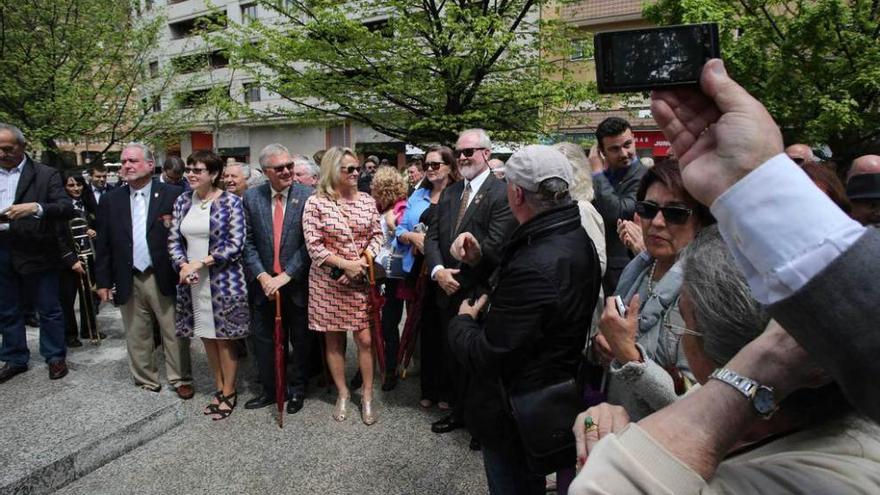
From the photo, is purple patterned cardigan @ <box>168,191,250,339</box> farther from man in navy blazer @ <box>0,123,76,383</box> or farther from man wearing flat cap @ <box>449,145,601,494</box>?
man wearing flat cap @ <box>449,145,601,494</box>

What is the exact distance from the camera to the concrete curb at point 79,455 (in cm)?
293

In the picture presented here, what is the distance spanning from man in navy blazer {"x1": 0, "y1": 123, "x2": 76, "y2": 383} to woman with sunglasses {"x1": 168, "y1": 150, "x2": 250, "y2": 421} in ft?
3.83

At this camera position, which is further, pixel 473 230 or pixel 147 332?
pixel 147 332

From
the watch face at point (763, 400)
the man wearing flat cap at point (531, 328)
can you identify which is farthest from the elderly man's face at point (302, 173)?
the watch face at point (763, 400)

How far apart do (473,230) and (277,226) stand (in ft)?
5.36

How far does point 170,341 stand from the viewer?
4367 millimetres

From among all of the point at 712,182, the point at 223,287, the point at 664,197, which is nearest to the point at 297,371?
the point at 223,287

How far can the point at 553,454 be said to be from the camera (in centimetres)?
200

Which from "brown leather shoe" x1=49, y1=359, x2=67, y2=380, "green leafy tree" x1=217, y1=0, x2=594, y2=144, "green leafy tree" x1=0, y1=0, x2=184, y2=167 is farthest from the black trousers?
"green leafy tree" x1=0, y1=0, x2=184, y2=167

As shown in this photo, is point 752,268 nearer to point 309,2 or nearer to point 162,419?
point 162,419

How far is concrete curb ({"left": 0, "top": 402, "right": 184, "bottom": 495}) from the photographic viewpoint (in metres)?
2.93

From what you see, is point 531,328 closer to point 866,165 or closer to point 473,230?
point 473,230

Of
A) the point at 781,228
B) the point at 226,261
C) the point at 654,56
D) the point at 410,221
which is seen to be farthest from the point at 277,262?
the point at 781,228

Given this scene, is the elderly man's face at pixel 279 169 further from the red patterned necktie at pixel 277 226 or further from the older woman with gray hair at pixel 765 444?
the older woman with gray hair at pixel 765 444
